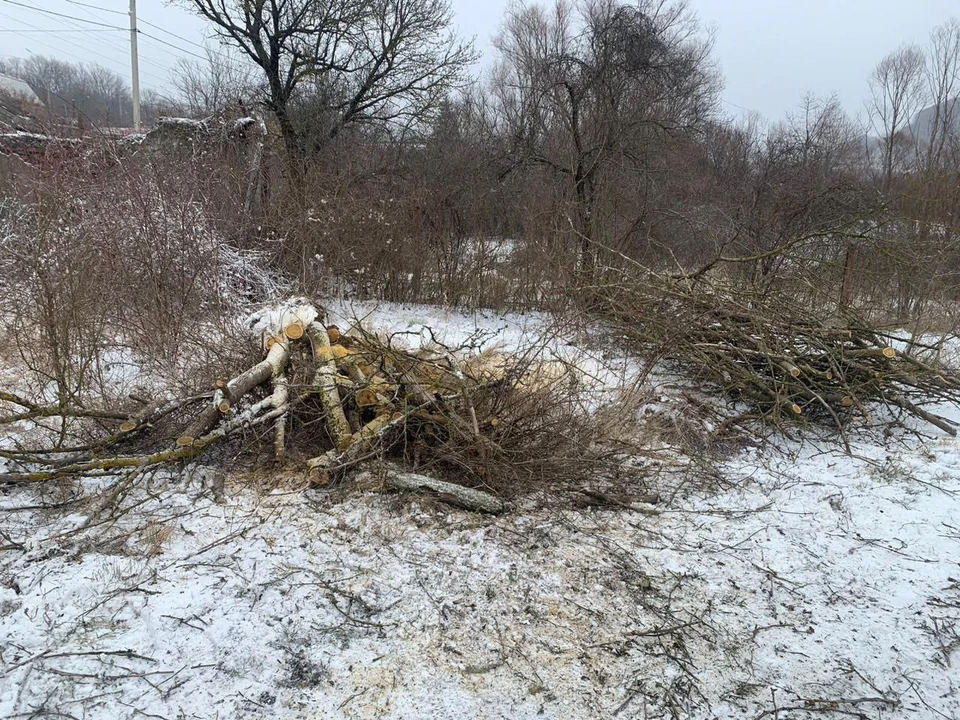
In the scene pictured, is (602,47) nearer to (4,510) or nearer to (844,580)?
(844,580)

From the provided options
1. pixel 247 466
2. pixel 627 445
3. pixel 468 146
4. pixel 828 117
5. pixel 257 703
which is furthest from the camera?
pixel 828 117

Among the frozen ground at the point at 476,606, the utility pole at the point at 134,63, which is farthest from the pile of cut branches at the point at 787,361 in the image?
the utility pole at the point at 134,63

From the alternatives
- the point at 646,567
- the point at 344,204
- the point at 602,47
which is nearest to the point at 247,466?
the point at 646,567

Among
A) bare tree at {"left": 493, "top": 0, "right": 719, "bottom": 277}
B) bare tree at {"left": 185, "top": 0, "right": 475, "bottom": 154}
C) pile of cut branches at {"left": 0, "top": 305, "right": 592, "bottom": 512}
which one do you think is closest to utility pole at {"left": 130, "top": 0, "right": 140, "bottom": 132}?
bare tree at {"left": 185, "top": 0, "right": 475, "bottom": 154}

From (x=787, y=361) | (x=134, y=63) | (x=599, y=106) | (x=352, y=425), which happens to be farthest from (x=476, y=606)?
(x=134, y=63)

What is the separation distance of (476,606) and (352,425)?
6.06ft

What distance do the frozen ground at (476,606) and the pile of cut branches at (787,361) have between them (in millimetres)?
1305

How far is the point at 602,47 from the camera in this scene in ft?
31.7

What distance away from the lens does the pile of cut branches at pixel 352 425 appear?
385 cm

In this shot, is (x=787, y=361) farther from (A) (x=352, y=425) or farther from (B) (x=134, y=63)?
(B) (x=134, y=63)

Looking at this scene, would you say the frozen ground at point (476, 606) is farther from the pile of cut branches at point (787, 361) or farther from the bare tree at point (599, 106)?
the bare tree at point (599, 106)

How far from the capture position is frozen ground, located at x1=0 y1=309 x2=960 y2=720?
233 cm

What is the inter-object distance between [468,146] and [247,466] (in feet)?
25.9

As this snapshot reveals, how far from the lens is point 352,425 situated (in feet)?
14.0
